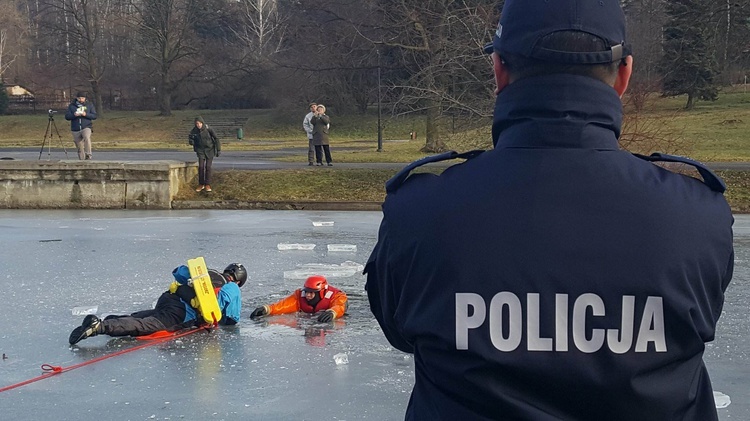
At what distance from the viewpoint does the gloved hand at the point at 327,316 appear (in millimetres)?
7742

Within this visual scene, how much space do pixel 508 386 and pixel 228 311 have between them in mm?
6097

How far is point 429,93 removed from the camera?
2259 cm

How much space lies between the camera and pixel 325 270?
10.3 m

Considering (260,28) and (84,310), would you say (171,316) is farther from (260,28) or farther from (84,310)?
(260,28)

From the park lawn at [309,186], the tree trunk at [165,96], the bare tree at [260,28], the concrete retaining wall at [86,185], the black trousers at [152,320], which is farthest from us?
the bare tree at [260,28]

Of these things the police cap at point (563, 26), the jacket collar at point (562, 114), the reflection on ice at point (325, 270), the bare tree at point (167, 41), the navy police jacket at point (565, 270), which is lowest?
the reflection on ice at point (325, 270)

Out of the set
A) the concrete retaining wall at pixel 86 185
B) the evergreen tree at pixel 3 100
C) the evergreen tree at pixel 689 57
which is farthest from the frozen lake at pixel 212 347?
the evergreen tree at pixel 3 100

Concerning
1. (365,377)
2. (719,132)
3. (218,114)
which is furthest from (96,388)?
(218,114)

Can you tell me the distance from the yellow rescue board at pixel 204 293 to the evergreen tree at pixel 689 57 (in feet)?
113

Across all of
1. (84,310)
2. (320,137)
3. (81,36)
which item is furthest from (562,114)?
(81,36)

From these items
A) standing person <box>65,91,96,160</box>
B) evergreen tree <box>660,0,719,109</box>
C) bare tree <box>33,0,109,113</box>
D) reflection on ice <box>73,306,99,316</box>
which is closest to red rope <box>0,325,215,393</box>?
reflection on ice <box>73,306,99,316</box>

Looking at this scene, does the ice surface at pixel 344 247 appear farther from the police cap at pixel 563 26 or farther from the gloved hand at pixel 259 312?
the police cap at pixel 563 26

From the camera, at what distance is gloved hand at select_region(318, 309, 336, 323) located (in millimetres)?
7742

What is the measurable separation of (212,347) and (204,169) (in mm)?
11941
